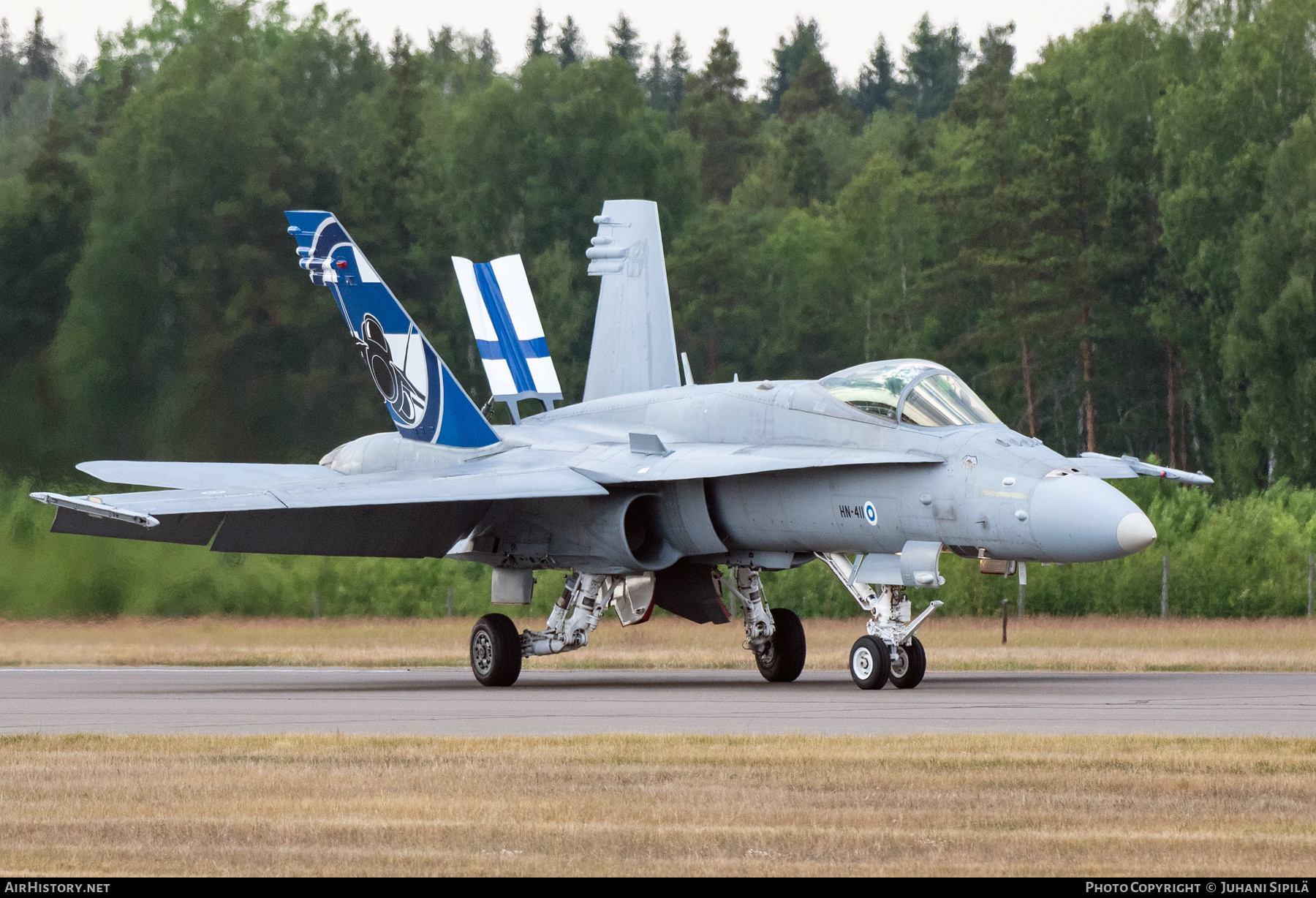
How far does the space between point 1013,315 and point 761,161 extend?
27847 mm

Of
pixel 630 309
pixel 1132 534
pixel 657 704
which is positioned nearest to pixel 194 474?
pixel 630 309

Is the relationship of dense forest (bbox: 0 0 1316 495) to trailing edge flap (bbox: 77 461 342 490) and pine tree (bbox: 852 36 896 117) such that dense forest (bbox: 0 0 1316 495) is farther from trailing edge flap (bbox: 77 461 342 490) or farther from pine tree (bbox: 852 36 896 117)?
pine tree (bbox: 852 36 896 117)

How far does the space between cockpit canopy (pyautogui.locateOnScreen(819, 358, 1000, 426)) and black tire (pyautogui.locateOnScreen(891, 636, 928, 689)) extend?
189 cm

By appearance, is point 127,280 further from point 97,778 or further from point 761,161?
point 97,778

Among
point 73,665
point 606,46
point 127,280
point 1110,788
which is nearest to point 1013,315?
point 127,280

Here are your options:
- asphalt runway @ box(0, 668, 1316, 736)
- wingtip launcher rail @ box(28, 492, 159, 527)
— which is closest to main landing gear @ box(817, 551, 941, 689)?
asphalt runway @ box(0, 668, 1316, 736)

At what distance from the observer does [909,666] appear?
15.6 meters

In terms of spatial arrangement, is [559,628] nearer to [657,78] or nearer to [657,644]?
Answer: [657,644]

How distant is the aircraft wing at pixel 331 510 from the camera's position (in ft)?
53.2

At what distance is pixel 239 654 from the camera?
22328mm

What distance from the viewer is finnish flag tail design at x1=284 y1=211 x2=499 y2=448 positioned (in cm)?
1872

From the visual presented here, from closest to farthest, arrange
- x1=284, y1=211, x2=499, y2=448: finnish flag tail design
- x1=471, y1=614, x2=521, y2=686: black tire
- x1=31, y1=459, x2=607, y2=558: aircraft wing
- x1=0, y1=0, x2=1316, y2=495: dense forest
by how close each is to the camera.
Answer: x1=31, y1=459, x2=607, y2=558: aircraft wing
x1=471, y1=614, x2=521, y2=686: black tire
x1=284, y1=211, x2=499, y2=448: finnish flag tail design
x1=0, y1=0, x2=1316, y2=495: dense forest

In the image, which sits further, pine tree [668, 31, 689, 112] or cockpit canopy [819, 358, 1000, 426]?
pine tree [668, 31, 689, 112]

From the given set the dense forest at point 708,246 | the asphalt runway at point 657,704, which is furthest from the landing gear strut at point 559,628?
the dense forest at point 708,246
